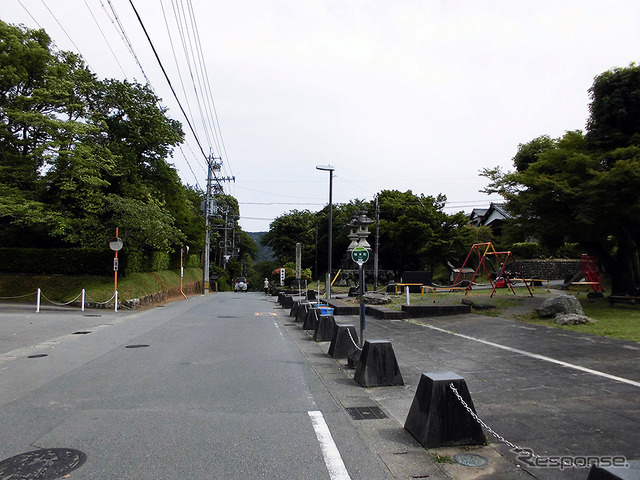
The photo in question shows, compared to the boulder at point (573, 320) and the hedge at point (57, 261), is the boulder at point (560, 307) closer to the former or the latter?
the boulder at point (573, 320)

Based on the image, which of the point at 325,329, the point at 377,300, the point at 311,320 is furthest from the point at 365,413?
the point at 377,300

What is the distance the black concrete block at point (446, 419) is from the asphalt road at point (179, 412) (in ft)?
2.08

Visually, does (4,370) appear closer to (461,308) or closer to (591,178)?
(461,308)

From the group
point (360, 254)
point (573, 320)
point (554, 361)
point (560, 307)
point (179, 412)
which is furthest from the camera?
point (560, 307)

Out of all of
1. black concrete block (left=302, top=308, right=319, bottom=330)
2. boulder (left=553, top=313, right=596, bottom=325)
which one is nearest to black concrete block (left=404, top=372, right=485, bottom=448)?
boulder (left=553, top=313, right=596, bottom=325)

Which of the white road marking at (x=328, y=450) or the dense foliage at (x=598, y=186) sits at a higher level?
the dense foliage at (x=598, y=186)

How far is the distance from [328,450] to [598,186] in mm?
13516

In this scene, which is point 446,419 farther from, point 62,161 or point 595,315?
point 62,161

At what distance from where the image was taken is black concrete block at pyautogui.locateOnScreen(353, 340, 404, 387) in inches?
278

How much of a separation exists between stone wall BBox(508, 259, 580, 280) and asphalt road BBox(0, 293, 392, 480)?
96.3ft

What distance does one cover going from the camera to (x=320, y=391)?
678 cm

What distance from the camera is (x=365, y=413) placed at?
18.8ft

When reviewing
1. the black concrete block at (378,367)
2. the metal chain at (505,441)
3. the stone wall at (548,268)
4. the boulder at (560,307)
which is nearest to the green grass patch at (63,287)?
the black concrete block at (378,367)

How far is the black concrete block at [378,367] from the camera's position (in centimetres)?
707
